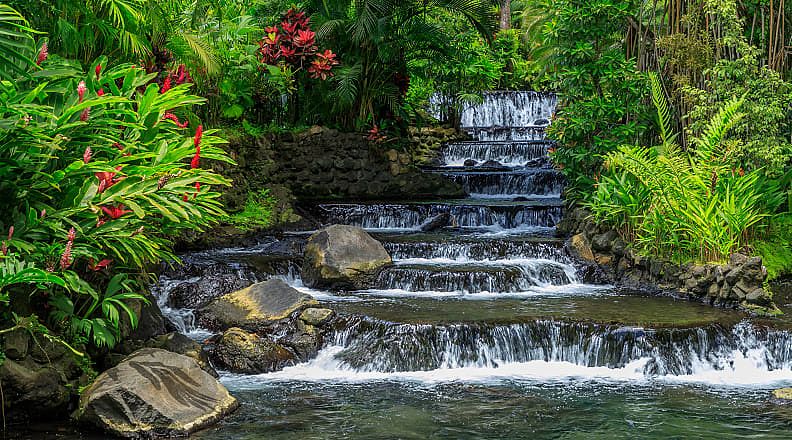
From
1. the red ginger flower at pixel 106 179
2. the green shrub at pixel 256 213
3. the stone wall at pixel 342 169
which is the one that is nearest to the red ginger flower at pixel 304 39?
the stone wall at pixel 342 169

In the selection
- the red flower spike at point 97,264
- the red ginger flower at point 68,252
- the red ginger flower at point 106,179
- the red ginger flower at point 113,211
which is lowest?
the red flower spike at point 97,264

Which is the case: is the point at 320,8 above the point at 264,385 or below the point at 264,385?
above

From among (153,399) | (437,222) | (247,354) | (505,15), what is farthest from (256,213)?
(505,15)

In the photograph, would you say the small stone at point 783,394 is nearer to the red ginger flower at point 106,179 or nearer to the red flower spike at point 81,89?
the red ginger flower at point 106,179

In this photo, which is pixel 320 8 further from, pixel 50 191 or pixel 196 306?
pixel 50 191

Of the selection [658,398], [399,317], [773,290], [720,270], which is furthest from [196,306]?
[773,290]

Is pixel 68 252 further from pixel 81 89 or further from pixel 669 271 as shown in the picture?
pixel 669 271

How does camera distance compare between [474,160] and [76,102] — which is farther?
[474,160]

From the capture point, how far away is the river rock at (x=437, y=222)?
12.6 metres

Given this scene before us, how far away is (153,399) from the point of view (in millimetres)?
6004

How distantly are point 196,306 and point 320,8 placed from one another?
261 inches

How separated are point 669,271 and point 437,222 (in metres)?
3.92

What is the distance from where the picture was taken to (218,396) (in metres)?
6.34

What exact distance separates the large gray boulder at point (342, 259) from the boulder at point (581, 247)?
7.48 feet
